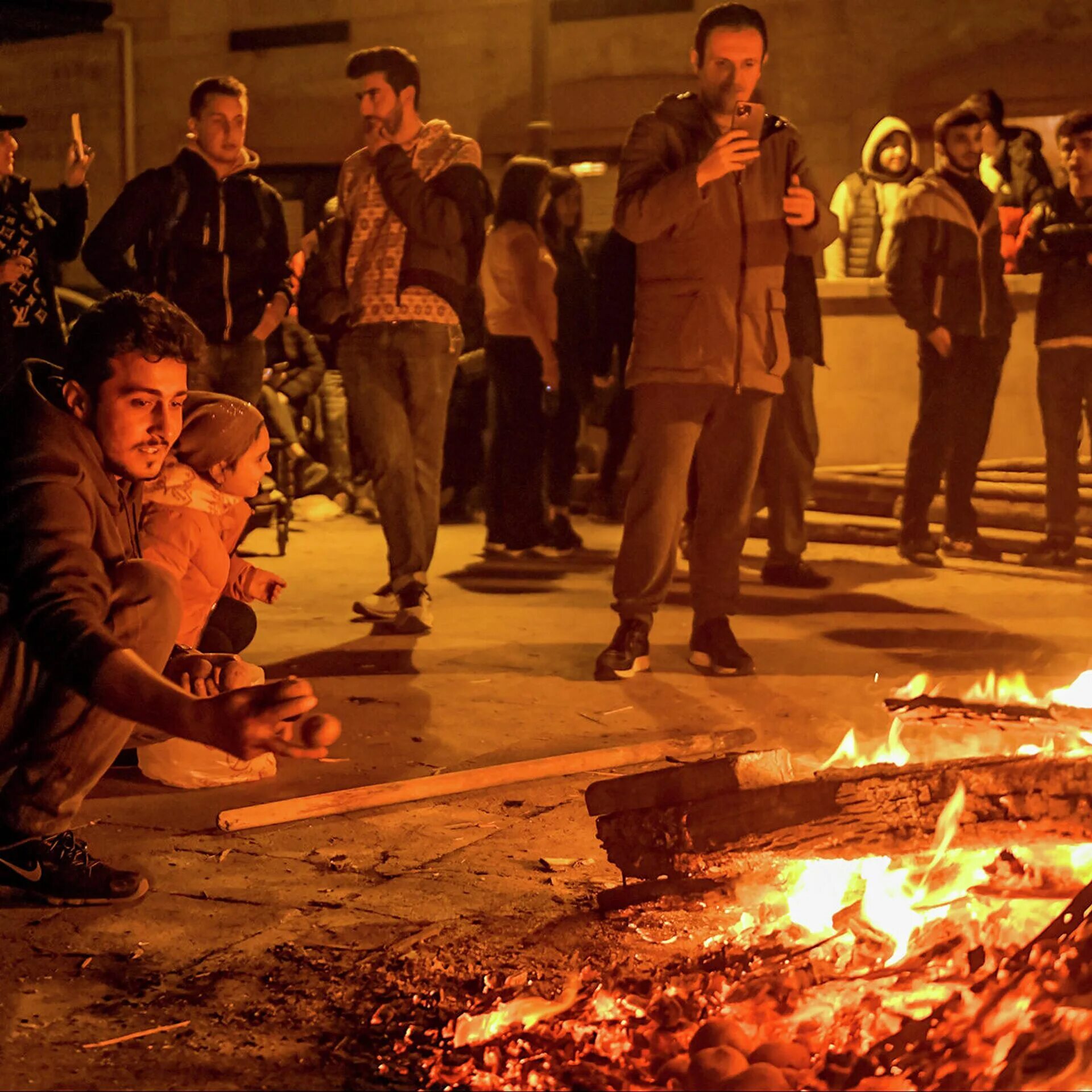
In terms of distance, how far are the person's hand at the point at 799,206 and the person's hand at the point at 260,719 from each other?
3.82 meters

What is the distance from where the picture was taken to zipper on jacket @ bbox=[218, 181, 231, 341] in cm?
738

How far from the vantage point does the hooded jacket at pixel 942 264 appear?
30.4ft

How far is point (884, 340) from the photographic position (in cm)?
1201

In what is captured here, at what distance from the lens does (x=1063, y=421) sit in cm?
938

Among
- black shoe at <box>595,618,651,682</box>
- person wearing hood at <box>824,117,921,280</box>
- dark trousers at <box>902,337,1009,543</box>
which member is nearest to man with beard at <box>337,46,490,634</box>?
black shoe at <box>595,618,651,682</box>

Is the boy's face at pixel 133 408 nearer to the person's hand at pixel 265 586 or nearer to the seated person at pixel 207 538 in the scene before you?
the seated person at pixel 207 538

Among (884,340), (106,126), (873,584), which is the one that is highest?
(106,126)

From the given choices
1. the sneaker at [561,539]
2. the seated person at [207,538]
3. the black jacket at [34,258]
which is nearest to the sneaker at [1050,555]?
the sneaker at [561,539]

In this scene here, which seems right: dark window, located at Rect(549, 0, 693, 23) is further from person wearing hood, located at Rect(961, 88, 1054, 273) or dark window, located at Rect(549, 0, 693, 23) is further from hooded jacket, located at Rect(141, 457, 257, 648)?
hooded jacket, located at Rect(141, 457, 257, 648)

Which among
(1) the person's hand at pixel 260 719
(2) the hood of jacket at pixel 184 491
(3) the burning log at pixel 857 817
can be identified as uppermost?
(2) the hood of jacket at pixel 184 491

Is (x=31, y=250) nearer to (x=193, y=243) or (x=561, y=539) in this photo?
(x=193, y=243)

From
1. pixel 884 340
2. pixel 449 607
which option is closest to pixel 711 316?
pixel 449 607

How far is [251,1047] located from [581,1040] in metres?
0.59

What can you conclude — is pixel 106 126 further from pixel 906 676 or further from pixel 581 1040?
pixel 581 1040
